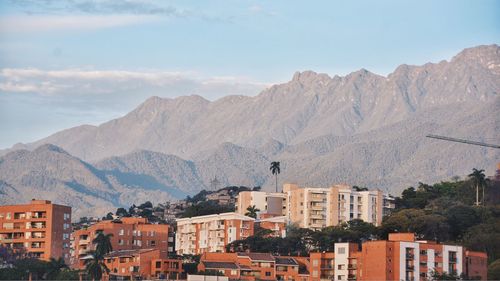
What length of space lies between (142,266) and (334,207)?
2066 inches

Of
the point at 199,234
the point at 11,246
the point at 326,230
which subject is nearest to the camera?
the point at 11,246

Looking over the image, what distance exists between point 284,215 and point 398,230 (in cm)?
4080

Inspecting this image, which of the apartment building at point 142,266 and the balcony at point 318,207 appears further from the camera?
the balcony at point 318,207

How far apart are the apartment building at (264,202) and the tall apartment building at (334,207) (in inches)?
234

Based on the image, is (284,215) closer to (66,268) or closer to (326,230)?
(326,230)

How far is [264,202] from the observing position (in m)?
180

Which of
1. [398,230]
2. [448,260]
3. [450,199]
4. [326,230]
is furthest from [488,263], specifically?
[450,199]

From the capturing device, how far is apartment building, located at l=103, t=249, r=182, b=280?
119500 mm

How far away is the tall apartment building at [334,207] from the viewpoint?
554ft

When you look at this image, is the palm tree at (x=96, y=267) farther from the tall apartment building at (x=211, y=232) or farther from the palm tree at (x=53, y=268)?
the tall apartment building at (x=211, y=232)

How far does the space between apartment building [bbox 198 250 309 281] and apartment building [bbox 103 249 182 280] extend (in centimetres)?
265

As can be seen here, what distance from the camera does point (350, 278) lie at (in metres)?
119

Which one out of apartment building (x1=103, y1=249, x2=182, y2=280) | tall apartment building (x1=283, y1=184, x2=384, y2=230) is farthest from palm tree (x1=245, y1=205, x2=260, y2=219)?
apartment building (x1=103, y1=249, x2=182, y2=280)

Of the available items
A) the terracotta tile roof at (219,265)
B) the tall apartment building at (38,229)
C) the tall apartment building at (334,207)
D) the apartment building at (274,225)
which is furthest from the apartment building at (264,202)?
the terracotta tile roof at (219,265)
